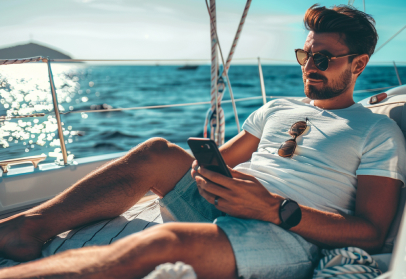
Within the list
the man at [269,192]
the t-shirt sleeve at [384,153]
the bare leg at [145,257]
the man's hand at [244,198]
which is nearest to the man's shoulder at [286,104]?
the man at [269,192]

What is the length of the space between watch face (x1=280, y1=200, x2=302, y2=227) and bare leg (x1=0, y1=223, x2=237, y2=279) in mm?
191

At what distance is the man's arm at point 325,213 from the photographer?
85 cm

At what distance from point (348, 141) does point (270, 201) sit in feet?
1.33

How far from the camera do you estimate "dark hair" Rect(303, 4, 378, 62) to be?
1.21 metres

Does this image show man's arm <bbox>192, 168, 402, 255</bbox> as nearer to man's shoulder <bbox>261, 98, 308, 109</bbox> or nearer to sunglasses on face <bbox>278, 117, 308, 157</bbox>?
sunglasses on face <bbox>278, 117, 308, 157</bbox>

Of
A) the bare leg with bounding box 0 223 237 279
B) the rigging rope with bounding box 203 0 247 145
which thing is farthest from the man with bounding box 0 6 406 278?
the rigging rope with bounding box 203 0 247 145

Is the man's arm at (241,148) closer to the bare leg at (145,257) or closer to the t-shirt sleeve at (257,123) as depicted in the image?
the t-shirt sleeve at (257,123)

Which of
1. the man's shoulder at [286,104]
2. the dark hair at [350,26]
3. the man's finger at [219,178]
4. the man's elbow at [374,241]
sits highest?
the dark hair at [350,26]

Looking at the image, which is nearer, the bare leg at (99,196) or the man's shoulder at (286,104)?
the bare leg at (99,196)

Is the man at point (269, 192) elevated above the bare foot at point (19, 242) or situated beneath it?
elevated above

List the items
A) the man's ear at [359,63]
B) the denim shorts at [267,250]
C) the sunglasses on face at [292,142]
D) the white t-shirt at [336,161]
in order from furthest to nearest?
1. the man's ear at [359,63]
2. the sunglasses on face at [292,142]
3. the white t-shirt at [336,161]
4. the denim shorts at [267,250]

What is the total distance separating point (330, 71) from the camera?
1211 mm

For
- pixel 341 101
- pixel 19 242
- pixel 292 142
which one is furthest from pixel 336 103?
pixel 19 242

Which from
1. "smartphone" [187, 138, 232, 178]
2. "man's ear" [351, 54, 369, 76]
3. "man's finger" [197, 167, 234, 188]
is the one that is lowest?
"man's finger" [197, 167, 234, 188]
